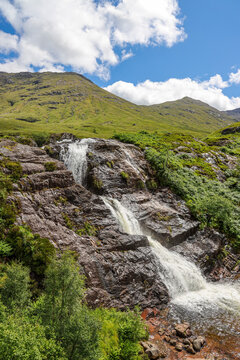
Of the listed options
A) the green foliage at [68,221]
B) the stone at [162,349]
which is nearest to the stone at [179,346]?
the stone at [162,349]

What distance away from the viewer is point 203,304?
857 inches

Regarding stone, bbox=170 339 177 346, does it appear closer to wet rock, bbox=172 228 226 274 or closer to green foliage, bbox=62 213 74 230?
wet rock, bbox=172 228 226 274

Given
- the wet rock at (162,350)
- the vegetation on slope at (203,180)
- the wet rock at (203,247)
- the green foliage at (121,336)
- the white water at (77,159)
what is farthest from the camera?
the white water at (77,159)

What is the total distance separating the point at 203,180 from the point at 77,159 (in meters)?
28.4

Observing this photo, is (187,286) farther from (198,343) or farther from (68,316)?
(68,316)

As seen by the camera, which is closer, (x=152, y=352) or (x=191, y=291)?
(x=152, y=352)

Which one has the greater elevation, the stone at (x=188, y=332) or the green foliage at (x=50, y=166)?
the green foliage at (x=50, y=166)

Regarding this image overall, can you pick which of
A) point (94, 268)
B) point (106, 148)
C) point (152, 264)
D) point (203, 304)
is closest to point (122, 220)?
point (152, 264)

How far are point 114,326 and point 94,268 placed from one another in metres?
5.61

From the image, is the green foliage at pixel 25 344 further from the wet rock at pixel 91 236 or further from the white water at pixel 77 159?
the white water at pixel 77 159

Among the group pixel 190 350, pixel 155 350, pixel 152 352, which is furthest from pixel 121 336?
pixel 190 350

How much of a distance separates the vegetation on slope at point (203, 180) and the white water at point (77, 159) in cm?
1423

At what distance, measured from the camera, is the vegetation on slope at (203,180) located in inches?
1373

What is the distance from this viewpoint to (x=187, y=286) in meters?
24.2
